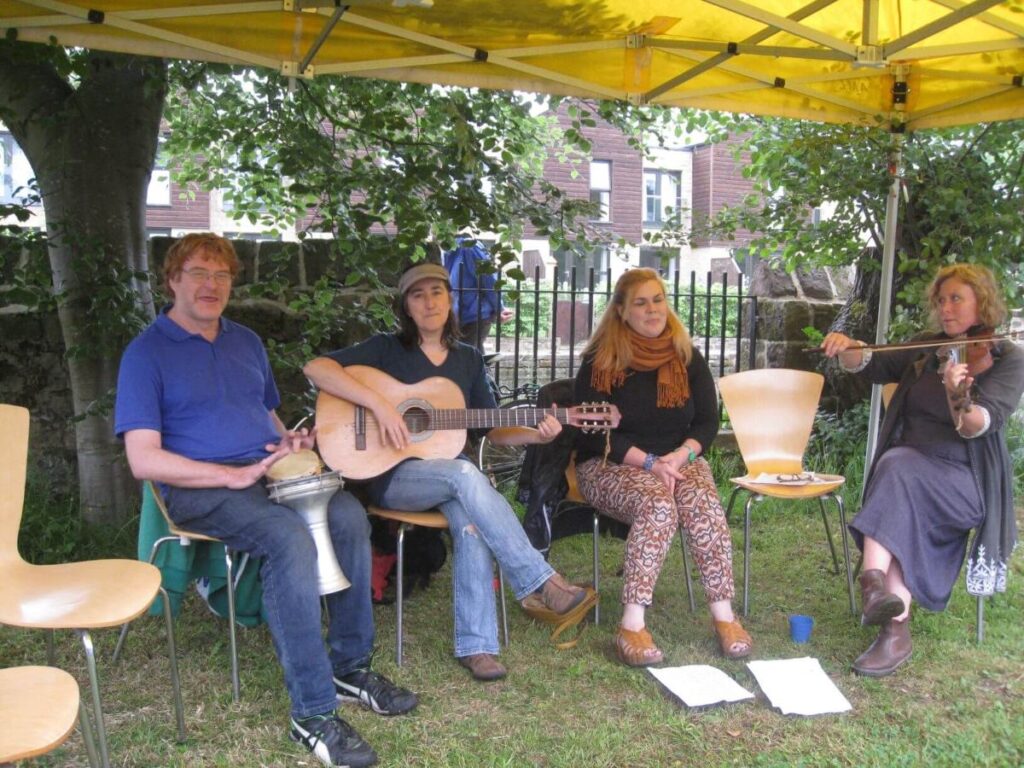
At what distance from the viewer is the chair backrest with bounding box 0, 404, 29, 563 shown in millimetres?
2590

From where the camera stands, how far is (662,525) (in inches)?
131

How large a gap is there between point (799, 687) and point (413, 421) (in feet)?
5.32

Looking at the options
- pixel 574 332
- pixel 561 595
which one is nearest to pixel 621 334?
pixel 561 595

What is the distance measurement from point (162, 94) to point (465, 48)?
4.96ft

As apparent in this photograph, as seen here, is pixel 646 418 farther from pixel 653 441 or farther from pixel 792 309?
pixel 792 309

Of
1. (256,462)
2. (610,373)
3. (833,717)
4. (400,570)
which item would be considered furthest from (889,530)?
(256,462)

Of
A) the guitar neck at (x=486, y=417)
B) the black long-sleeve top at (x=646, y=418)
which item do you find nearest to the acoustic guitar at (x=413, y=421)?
the guitar neck at (x=486, y=417)

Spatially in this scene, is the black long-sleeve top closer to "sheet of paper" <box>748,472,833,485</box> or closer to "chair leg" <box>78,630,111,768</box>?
"sheet of paper" <box>748,472,833,485</box>

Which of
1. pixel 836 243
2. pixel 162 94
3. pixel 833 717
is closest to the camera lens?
pixel 833 717

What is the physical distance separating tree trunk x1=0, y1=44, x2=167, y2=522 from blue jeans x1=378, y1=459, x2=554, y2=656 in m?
1.53

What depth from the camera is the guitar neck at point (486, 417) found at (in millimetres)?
3428

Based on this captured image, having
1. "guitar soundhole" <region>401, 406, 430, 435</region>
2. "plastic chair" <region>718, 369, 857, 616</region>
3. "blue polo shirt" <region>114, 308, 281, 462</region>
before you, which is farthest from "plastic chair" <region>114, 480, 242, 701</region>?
"plastic chair" <region>718, 369, 857, 616</region>

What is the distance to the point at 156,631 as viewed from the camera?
3.52 meters

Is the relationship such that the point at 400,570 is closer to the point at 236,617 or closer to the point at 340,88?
the point at 236,617
